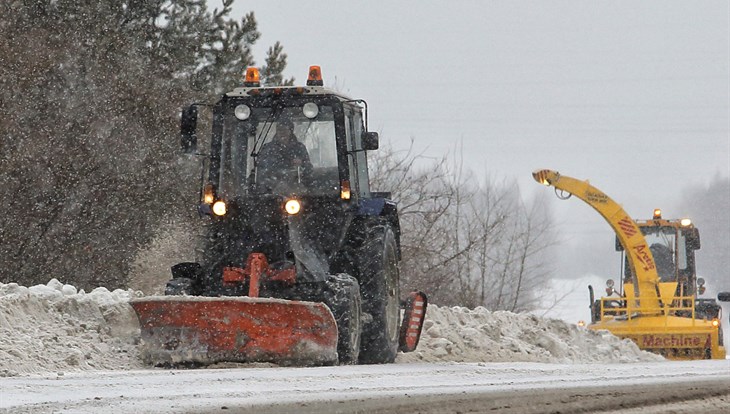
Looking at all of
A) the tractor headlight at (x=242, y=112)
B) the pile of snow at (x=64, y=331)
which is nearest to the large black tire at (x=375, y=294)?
the tractor headlight at (x=242, y=112)

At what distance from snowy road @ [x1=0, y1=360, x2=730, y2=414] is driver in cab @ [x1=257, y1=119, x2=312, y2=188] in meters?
1.97

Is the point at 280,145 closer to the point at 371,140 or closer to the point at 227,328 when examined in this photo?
the point at 371,140

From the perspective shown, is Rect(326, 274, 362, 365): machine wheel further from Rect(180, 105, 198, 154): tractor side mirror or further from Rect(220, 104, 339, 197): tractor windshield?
Rect(180, 105, 198, 154): tractor side mirror

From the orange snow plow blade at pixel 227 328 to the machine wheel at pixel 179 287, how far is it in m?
0.66

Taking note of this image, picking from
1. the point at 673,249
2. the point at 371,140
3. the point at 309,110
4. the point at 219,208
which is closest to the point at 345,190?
the point at 371,140

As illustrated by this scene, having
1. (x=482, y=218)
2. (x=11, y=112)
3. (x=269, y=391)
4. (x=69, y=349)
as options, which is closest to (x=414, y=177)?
(x=482, y=218)

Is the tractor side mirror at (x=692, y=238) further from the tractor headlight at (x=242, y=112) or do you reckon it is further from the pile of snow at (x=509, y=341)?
the tractor headlight at (x=242, y=112)

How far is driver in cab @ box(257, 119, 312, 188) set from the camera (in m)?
10.9

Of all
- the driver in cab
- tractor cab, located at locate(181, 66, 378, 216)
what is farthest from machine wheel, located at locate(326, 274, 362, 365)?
the driver in cab

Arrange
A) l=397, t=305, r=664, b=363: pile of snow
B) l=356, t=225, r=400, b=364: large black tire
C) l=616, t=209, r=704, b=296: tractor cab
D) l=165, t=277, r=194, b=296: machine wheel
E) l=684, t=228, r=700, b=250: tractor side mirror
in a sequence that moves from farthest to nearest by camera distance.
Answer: l=684, t=228, r=700, b=250: tractor side mirror → l=616, t=209, r=704, b=296: tractor cab → l=397, t=305, r=664, b=363: pile of snow → l=356, t=225, r=400, b=364: large black tire → l=165, t=277, r=194, b=296: machine wheel

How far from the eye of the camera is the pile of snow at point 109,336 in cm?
944

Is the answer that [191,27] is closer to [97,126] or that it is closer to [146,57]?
[146,57]

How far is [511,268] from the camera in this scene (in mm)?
34062

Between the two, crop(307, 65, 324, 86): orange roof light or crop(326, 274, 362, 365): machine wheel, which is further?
crop(307, 65, 324, 86): orange roof light
